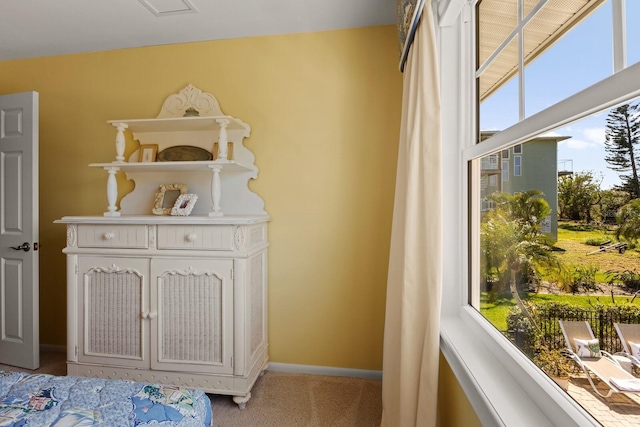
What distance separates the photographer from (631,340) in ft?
2.03

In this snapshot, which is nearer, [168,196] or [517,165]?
[517,165]

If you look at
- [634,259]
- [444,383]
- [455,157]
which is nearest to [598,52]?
[634,259]

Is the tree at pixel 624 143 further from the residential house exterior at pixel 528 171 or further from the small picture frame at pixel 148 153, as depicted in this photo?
the small picture frame at pixel 148 153

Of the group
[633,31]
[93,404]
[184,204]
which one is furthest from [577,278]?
[184,204]

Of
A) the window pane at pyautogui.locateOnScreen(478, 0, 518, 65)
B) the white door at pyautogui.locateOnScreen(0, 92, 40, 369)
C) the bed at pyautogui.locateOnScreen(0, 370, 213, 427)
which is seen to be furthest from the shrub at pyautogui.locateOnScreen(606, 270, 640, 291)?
the white door at pyautogui.locateOnScreen(0, 92, 40, 369)

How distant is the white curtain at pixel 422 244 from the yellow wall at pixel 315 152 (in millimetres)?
821

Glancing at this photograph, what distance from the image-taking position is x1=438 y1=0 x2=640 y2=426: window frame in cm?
76

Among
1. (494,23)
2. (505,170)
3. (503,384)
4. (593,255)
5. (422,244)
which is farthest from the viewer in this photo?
(422,244)

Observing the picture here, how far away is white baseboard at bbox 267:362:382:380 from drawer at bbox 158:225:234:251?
106 centimetres

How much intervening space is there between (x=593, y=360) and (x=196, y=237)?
6.18ft

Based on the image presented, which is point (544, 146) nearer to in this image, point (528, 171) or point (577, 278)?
point (528, 171)

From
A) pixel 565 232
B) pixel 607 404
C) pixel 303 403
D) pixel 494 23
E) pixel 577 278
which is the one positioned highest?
pixel 494 23

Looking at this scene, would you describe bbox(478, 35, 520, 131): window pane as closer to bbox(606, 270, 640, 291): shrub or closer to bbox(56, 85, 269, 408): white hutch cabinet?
bbox(606, 270, 640, 291): shrub

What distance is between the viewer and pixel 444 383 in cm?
140
